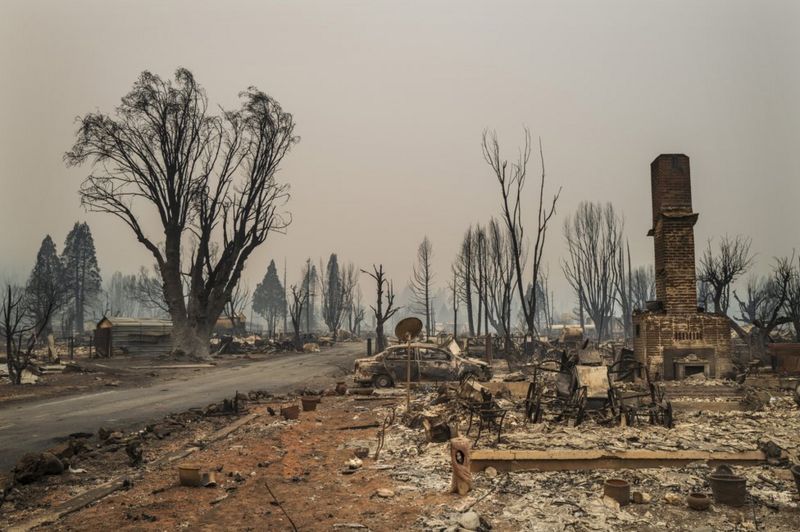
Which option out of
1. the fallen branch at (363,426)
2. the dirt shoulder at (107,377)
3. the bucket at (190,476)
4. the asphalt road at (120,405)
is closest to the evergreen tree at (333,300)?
the dirt shoulder at (107,377)

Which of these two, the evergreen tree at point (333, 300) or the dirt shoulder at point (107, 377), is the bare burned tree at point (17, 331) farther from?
the evergreen tree at point (333, 300)

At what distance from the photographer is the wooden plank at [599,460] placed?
7.05 m

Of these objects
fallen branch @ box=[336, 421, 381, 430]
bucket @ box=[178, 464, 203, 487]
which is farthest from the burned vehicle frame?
bucket @ box=[178, 464, 203, 487]

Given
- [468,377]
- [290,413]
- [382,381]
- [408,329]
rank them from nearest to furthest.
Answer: [290,413], [408,329], [468,377], [382,381]

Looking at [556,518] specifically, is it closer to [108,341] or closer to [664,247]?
[664,247]

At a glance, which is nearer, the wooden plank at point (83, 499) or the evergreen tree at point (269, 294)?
the wooden plank at point (83, 499)

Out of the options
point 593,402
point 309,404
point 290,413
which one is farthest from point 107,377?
point 593,402

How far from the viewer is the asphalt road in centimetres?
984

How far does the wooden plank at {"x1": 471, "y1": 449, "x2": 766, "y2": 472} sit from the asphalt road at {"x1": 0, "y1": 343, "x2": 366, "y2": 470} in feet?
23.5

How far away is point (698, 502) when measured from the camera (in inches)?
219

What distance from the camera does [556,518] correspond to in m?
5.44

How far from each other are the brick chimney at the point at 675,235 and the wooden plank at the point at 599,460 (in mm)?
8693

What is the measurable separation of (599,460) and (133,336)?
Answer: 33621 millimetres

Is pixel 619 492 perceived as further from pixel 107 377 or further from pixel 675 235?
pixel 107 377
